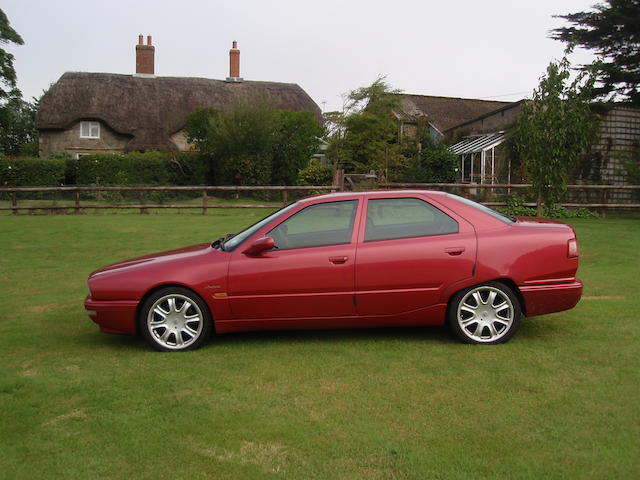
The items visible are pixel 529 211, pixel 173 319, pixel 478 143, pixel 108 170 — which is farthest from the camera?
pixel 108 170

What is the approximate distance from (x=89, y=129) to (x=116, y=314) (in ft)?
140

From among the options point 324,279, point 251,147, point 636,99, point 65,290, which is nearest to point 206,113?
point 251,147

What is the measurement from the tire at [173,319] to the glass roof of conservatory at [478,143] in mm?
24127

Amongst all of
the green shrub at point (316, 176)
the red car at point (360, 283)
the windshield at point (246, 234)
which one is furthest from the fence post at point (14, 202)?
the windshield at point (246, 234)

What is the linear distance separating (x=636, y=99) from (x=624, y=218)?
510 centimetres

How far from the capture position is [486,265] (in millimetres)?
5773

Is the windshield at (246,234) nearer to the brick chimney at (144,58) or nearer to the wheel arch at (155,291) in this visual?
the wheel arch at (155,291)

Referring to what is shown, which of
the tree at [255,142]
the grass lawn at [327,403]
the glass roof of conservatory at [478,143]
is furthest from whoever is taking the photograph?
the tree at [255,142]

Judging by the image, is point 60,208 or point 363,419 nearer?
point 363,419

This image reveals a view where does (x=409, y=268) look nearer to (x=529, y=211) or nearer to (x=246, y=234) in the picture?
(x=246, y=234)

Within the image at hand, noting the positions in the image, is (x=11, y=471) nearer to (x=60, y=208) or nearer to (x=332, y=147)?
(x=60, y=208)

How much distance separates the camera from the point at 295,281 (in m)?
Result: 5.79

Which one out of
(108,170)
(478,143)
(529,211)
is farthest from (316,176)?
(529,211)

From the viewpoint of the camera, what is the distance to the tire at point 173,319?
19.3 feet
